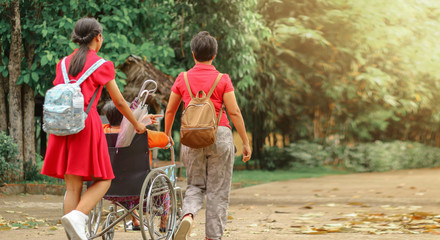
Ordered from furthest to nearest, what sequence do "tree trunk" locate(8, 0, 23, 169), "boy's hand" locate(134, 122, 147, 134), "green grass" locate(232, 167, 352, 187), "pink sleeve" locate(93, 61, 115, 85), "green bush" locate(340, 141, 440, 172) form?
1. "green bush" locate(340, 141, 440, 172)
2. "green grass" locate(232, 167, 352, 187)
3. "tree trunk" locate(8, 0, 23, 169)
4. "boy's hand" locate(134, 122, 147, 134)
5. "pink sleeve" locate(93, 61, 115, 85)

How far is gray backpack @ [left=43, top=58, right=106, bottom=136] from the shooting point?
4629 millimetres

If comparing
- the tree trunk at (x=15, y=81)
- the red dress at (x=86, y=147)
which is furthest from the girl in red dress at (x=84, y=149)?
the tree trunk at (x=15, y=81)

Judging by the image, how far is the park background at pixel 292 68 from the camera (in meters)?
12.0

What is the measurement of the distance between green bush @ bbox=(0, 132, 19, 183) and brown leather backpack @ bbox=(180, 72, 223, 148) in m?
6.45

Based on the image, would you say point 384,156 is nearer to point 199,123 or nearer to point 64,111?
point 199,123

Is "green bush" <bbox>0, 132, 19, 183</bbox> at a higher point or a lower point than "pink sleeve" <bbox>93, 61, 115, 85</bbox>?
lower

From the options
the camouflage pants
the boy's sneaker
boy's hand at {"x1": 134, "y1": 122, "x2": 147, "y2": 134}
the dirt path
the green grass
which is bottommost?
the dirt path

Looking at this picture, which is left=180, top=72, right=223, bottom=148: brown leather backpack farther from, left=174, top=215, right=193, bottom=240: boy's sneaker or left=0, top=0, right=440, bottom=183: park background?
left=0, top=0, right=440, bottom=183: park background

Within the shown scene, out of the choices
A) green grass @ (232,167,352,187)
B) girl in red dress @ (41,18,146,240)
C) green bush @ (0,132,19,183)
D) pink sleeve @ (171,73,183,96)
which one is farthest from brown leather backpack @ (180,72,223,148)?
green grass @ (232,167,352,187)

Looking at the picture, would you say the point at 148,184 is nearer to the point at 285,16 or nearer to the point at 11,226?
the point at 11,226

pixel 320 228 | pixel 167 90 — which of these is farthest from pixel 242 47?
pixel 320 228

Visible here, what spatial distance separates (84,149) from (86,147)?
0.02m

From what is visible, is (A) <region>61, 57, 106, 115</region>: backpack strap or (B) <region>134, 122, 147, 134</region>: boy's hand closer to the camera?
(A) <region>61, 57, 106, 115</region>: backpack strap

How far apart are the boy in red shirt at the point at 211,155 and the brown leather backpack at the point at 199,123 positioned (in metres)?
0.12
